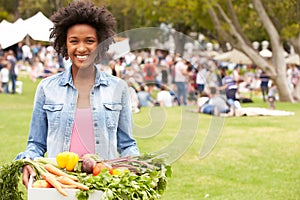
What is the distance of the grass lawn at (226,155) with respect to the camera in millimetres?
5770

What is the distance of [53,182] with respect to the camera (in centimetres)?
302

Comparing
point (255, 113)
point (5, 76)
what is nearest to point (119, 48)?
point (255, 113)

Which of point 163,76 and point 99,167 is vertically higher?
point 163,76

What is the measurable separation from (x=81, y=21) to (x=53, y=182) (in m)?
1.25

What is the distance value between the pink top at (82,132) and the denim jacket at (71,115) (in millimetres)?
29

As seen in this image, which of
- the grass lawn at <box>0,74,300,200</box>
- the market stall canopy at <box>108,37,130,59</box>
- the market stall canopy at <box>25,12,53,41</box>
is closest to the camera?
the market stall canopy at <box>108,37,130,59</box>

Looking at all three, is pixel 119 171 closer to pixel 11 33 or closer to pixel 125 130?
pixel 125 130

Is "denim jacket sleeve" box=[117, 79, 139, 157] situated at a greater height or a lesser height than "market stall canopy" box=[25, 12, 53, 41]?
lesser

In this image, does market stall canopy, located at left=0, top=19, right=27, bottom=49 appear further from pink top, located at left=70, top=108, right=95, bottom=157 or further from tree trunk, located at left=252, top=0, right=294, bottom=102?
pink top, located at left=70, top=108, right=95, bottom=157

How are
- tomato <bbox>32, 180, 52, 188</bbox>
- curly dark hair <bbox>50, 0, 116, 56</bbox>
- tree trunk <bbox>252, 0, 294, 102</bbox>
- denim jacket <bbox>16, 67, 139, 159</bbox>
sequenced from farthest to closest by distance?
tree trunk <bbox>252, 0, 294, 102</bbox>, curly dark hair <bbox>50, 0, 116, 56</bbox>, denim jacket <bbox>16, 67, 139, 159</bbox>, tomato <bbox>32, 180, 52, 188</bbox>

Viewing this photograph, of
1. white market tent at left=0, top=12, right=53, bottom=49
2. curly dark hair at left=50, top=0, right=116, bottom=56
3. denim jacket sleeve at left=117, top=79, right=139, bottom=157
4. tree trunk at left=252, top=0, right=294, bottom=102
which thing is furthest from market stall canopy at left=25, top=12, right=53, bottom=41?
denim jacket sleeve at left=117, top=79, right=139, bottom=157

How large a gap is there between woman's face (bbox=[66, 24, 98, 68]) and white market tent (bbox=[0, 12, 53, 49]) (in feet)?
48.0

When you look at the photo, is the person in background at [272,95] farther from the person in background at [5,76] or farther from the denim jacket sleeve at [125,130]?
the denim jacket sleeve at [125,130]

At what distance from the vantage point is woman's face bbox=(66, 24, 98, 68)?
379 centimetres
